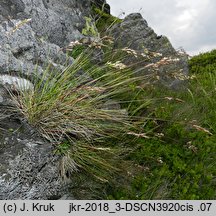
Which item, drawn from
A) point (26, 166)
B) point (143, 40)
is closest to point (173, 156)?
point (26, 166)

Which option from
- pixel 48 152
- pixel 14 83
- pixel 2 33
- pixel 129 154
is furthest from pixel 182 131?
pixel 2 33

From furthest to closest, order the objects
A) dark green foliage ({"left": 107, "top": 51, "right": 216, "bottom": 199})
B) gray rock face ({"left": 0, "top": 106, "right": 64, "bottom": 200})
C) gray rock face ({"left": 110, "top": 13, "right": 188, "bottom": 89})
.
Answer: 1. gray rock face ({"left": 110, "top": 13, "right": 188, "bottom": 89})
2. dark green foliage ({"left": 107, "top": 51, "right": 216, "bottom": 199})
3. gray rock face ({"left": 0, "top": 106, "right": 64, "bottom": 200})

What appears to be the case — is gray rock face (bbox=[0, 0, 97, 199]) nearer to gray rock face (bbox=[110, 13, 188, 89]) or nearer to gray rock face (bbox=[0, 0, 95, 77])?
gray rock face (bbox=[0, 0, 95, 77])

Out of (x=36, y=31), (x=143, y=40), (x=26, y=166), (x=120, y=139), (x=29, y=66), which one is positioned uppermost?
(x=143, y=40)

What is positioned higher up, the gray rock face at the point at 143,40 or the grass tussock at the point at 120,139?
the gray rock face at the point at 143,40

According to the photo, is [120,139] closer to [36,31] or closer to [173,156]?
[173,156]

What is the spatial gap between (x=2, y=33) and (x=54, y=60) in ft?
2.49

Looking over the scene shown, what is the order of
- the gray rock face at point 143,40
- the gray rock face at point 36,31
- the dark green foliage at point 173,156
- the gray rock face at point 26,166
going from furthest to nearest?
the gray rock face at point 143,40, the gray rock face at point 36,31, the dark green foliage at point 173,156, the gray rock face at point 26,166

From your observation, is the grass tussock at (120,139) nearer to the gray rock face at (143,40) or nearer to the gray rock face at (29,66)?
the gray rock face at (29,66)

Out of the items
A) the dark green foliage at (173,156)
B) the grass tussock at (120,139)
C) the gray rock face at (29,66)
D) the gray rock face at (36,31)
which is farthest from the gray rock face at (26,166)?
the gray rock face at (36,31)

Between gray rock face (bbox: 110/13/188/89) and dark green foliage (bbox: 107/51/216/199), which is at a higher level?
gray rock face (bbox: 110/13/188/89)

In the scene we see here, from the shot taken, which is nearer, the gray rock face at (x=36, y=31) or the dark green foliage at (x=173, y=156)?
the dark green foliage at (x=173, y=156)

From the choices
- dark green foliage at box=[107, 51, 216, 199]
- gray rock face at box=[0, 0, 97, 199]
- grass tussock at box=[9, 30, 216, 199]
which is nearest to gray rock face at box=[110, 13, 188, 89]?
gray rock face at box=[0, 0, 97, 199]

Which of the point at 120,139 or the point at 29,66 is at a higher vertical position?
the point at 29,66
